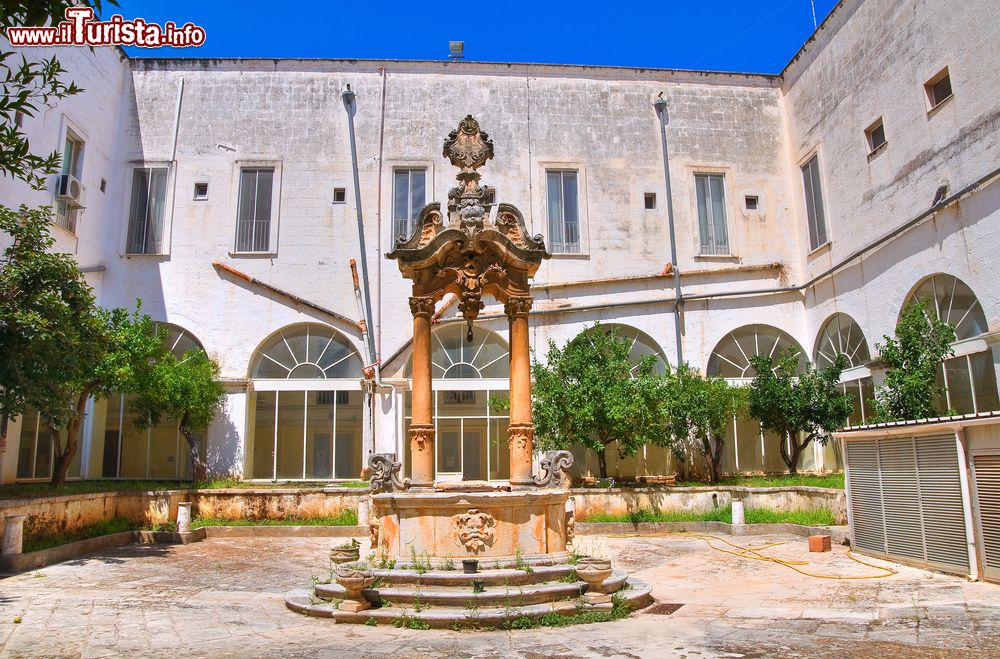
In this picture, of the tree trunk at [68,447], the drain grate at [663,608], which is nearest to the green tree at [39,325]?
the tree trunk at [68,447]

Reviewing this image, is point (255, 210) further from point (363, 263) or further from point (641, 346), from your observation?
point (641, 346)

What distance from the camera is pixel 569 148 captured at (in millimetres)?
23109

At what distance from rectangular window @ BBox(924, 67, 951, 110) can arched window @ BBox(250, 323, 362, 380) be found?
51.4ft

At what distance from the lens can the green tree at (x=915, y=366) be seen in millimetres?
14984

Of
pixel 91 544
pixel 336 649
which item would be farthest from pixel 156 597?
pixel 91 544

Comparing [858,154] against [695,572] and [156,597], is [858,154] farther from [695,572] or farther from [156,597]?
[156,597]

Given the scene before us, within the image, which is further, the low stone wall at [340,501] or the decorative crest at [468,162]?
the low stone wall at [340,501]

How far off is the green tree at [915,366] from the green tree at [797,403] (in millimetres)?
2965

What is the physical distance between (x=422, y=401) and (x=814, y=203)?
1653cm

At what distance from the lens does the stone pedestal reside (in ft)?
28.7

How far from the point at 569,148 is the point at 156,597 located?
17364 mm

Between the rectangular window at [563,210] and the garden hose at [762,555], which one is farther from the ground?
the rectangular window at [563,210]

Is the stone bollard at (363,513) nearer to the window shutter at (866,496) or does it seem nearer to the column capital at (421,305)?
the column capital at (421,305)

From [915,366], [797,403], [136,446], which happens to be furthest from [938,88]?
[136,446]
